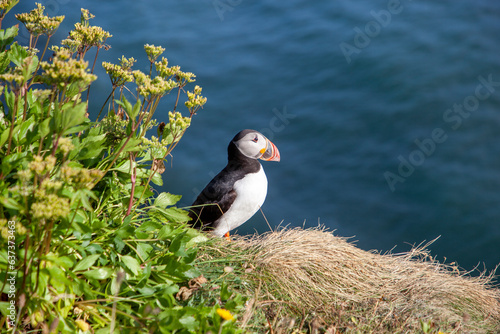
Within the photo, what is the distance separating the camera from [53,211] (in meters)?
1.96

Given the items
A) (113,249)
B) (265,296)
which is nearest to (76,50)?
(113,249)

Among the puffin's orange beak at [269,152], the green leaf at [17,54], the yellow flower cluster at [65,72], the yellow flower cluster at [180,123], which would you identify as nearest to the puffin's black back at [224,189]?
the puffin's orange beak at [269,152]

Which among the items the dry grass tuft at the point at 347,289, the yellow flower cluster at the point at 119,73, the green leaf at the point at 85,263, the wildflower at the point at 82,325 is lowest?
the dry grass tuft at the point at 347,289

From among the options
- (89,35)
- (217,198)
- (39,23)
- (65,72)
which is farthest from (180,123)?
(217,198)

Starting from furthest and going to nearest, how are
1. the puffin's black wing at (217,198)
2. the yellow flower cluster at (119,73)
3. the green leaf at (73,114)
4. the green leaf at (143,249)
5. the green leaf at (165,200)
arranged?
the puffin's black wing at (217,198) < the green leaf at (165,200) < the yellow flower cluster at (119,73) < the green leaf at (143,249) < the green leaf at (73,114)

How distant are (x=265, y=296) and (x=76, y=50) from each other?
6.86ft

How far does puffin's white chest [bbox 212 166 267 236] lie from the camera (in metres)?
4.38

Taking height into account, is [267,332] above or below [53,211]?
below

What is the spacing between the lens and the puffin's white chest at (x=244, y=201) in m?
4.38

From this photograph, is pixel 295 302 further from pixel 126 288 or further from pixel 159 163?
pixel 159 163

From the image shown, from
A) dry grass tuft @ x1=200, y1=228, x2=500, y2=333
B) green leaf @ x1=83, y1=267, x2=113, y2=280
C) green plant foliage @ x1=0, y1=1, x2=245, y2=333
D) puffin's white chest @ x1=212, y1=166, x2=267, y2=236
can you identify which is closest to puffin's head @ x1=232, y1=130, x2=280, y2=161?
puffin's white chest @ x1=212, y1=166, x2=267, y2=236

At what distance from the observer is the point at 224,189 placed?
4398 mm

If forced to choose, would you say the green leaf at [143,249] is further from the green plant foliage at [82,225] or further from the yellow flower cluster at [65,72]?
the yellow flower cluster at [65,72]

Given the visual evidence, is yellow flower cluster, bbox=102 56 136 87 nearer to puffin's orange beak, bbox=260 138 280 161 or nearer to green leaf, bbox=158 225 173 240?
green leaf, bbox=158 225 173 240
